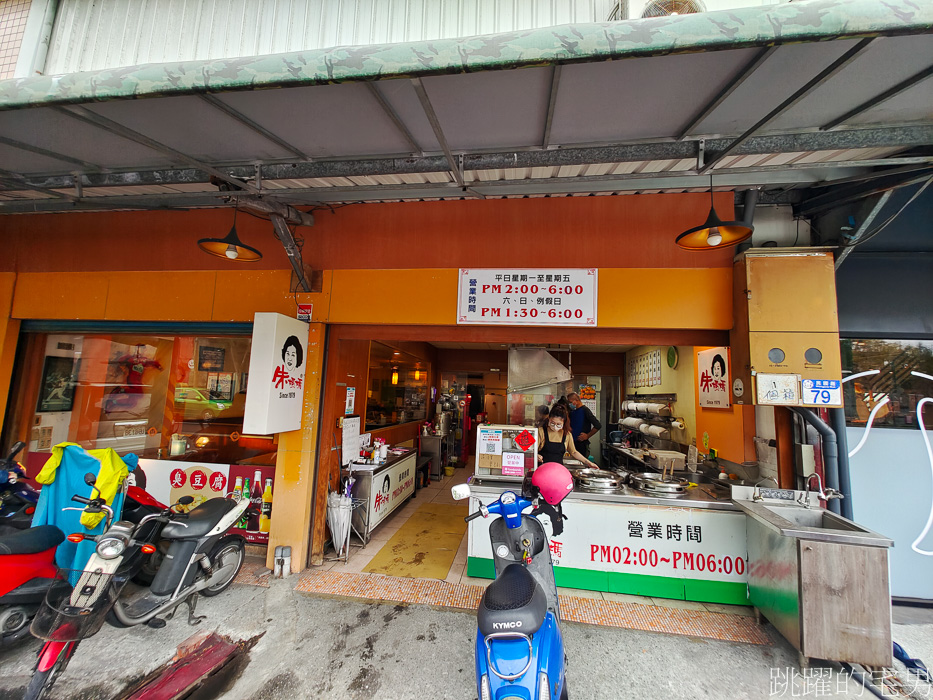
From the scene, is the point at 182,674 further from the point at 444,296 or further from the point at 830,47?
the point at 830,47

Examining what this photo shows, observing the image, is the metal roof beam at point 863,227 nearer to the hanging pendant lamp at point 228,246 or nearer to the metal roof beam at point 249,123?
the metal roof beam at point 249,123

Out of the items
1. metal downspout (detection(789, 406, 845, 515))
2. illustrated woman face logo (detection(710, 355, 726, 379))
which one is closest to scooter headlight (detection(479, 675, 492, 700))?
metal downspout (detection(789, 406, 845, 515))

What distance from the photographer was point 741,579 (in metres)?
3.23

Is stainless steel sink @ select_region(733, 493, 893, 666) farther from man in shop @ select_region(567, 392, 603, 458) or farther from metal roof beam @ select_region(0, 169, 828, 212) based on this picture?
man in shop @ select_region(567, 392, 603, 458)

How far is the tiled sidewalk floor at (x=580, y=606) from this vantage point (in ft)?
9.55

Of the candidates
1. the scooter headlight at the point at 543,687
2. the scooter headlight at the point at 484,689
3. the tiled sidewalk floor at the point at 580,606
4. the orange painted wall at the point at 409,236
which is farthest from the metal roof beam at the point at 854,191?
the scooter headlight at the point at 484,689

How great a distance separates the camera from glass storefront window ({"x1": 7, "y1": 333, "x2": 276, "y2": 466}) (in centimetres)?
457

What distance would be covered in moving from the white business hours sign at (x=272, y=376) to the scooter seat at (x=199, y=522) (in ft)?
2.17

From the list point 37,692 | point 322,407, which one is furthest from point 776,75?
point 37,692

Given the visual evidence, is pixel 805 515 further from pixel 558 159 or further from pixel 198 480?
pixel 198 480

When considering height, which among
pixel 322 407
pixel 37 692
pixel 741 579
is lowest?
pixel 37 692

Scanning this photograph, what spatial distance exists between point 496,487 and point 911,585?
3736mm

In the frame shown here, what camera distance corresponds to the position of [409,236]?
12.9ft

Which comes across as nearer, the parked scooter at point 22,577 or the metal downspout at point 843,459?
the parked scooter at point 22,577
